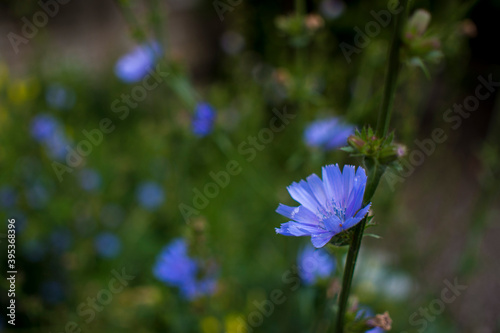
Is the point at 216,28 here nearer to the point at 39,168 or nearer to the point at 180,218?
the point at 39,168

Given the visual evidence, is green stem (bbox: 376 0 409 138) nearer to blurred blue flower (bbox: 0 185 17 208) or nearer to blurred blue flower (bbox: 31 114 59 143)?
blurred blue flower (bbox: 0 185 17 208)

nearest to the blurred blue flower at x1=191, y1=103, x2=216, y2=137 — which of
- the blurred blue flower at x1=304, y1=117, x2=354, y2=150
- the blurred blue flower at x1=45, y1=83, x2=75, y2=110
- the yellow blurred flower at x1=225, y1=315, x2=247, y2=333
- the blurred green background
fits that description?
the blurred green background

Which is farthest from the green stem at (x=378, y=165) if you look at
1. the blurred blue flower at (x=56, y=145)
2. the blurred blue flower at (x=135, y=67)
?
the blurred blue flower at (x=56, y=145)

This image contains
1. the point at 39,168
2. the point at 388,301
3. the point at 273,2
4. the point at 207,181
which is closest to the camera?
the point at 388,301

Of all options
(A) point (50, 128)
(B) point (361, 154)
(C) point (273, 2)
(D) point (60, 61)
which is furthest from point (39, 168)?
(C) point (273, 2)

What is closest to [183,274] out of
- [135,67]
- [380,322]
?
[380,322]

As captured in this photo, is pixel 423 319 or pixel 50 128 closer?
pixel 423 319
